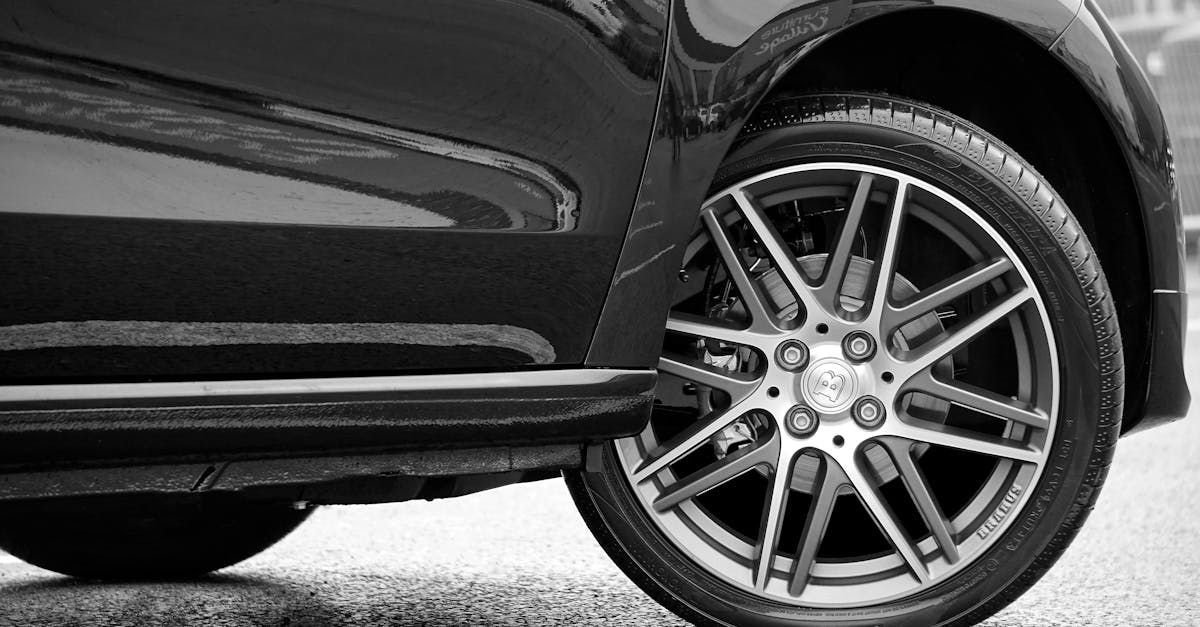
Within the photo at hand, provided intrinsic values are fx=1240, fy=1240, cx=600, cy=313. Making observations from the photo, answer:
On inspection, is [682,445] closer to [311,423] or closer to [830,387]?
[830,387]

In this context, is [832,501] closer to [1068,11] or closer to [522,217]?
[522,217]

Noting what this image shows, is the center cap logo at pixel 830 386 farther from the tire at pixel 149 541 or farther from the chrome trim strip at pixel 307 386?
the tire at pixel 149 541

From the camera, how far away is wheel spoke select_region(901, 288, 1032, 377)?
6.15 ft

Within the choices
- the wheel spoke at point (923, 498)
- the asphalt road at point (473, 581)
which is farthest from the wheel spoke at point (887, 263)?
the asphalt road at point (473, 581)

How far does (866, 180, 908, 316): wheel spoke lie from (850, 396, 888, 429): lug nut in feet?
0.44

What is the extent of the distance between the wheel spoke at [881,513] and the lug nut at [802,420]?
78 millimetres

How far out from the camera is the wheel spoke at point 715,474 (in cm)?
188

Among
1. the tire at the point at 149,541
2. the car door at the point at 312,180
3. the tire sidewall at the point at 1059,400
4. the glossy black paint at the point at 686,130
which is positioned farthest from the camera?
the tire at the point at 149,541

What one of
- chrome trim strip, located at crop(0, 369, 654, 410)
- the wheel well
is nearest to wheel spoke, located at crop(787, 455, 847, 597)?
chrome trim strip, located at crop(0, 369, 654, 410)

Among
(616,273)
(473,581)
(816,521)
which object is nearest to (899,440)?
(816,521)

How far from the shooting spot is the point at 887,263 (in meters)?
1.88

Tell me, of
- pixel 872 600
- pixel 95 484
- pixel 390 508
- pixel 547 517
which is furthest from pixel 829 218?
pixel 390 508

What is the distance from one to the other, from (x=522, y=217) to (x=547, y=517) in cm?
183

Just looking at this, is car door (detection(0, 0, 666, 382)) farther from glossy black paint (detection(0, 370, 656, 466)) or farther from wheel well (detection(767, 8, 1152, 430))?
wheel well (detection(767, 8, 1152, 430))
